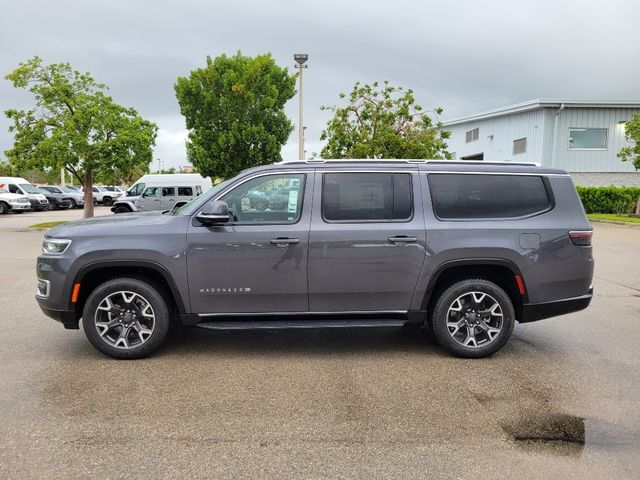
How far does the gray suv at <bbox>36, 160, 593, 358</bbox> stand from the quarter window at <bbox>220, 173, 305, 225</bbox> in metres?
0.01

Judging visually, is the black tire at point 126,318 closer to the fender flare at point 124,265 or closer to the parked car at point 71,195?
the fender flare at point 124,265

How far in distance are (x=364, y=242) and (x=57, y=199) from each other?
37000mm

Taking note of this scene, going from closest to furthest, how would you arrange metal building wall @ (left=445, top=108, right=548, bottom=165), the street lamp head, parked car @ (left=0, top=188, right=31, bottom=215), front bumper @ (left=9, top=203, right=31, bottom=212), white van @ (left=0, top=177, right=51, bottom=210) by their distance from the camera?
the street lamp head → metal building wall @ (left=445, top=108, right=548, bottom=165) → parked car @ (left=0, top=188, right=31, bottom=215) → front bumper @ (left=9, top=203, right=31, bottom=212) → white van @ (left=0, top=177, right=51, bottom=210)

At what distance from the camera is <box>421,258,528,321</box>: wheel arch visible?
16.5 feet

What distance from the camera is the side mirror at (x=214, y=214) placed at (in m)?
4.75

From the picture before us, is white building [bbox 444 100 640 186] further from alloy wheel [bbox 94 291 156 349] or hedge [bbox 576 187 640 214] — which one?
alloy wheel [bbox 94 291 156 349]

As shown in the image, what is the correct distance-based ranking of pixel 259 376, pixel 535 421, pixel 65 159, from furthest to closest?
pixel 65 159, pixel 259 376, pixel 535 421

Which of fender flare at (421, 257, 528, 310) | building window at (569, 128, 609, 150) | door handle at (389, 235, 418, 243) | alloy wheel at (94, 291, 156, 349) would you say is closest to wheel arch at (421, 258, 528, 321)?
fender flare at (421, 257, 528, 310)

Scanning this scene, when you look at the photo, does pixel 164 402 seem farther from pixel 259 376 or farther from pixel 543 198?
pixel 543 198

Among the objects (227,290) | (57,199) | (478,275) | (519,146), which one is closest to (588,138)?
(519,146)

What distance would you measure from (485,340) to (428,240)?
114cm

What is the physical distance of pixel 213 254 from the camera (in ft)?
16.0

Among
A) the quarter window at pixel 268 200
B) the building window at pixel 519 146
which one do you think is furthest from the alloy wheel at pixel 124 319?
the building window at pixel 519 146

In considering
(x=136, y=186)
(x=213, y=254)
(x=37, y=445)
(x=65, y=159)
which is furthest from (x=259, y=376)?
(x=136, y=186)
